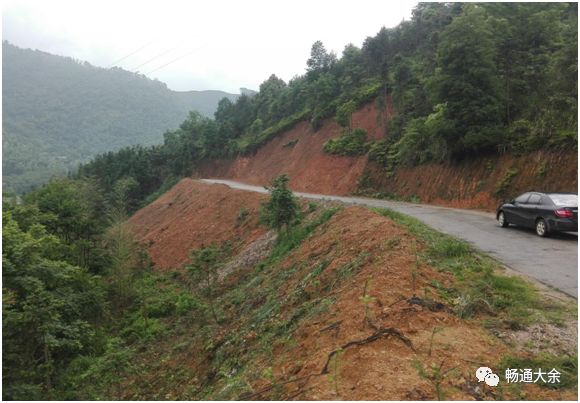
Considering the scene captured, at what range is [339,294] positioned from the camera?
24.8ft

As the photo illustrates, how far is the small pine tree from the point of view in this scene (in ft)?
56.4

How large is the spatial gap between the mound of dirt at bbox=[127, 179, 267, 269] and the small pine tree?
13.5ft

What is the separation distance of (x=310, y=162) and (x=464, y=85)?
74.4 feet

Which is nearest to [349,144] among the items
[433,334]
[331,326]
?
[331,326]

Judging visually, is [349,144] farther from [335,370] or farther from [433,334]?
[335,370]

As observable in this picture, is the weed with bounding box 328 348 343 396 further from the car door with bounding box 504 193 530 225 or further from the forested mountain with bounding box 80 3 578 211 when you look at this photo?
the forested mountain with bounding box 80 3 578 211

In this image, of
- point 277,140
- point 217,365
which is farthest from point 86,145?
point 217,365

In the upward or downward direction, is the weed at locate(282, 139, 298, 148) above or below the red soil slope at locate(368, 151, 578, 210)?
above

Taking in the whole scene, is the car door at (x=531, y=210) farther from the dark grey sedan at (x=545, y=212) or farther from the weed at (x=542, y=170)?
the weed at (x=542, y=170)

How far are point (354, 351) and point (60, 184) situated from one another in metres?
28.9

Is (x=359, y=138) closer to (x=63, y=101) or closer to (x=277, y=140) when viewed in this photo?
(x=277, y=140)
